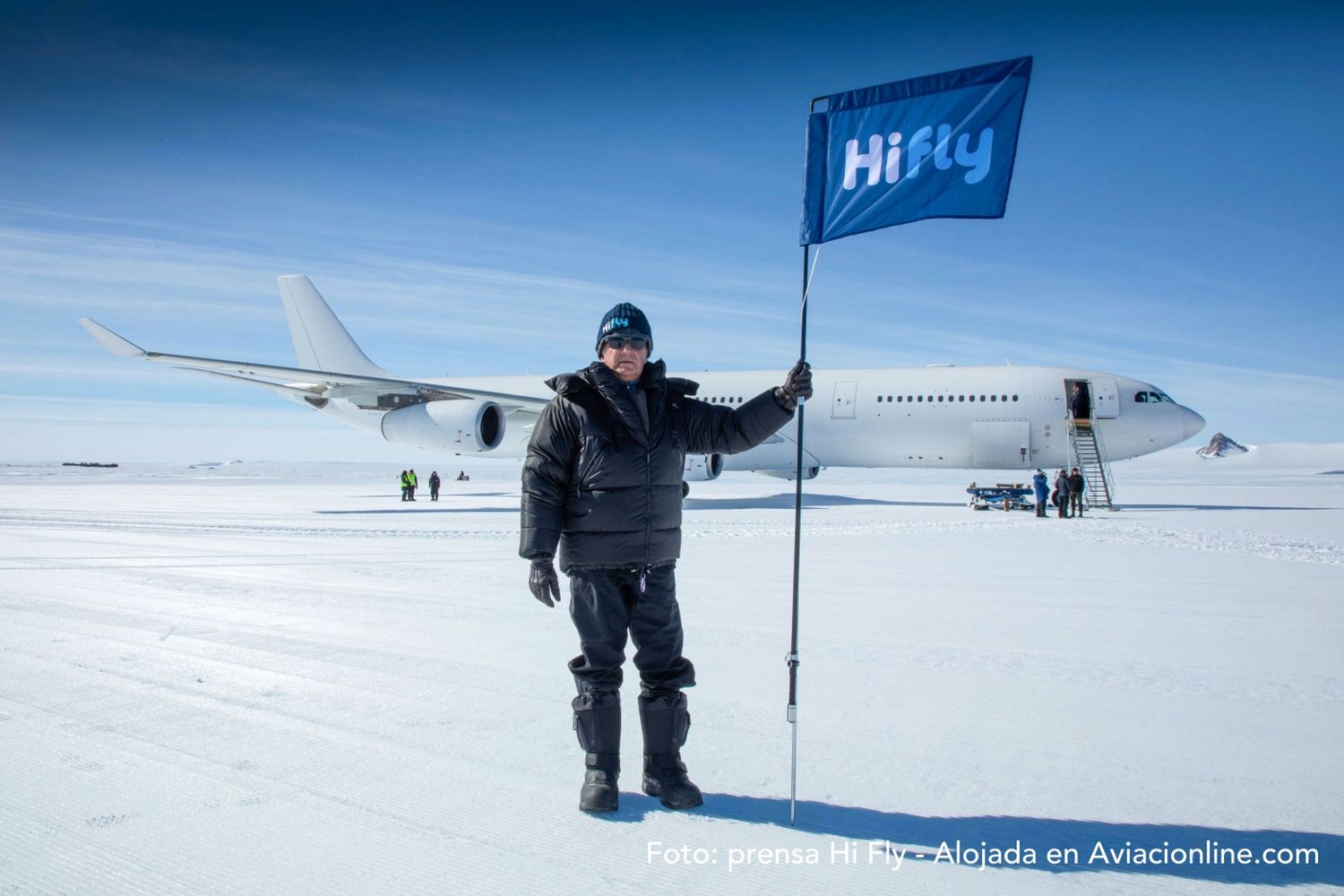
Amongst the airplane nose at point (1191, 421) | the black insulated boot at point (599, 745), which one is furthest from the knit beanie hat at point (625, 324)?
the airplane nose at point (1191, 421)

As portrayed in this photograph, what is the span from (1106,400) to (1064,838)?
65.4 ft

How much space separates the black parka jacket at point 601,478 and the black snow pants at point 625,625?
0.06 m

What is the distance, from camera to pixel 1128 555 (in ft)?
32.2

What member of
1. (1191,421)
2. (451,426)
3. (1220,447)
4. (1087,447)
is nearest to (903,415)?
→ (1087,447)

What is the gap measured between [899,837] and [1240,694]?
96.3 inches

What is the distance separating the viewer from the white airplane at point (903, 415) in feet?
66.1

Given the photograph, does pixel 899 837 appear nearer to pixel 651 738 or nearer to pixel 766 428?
pixel 651 738

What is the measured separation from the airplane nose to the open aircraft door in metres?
1.56

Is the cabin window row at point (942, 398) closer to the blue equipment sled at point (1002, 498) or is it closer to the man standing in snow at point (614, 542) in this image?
the blue equipment sled at point (1002, 498)

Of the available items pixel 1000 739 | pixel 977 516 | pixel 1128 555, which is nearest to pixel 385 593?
pixel 1000 739

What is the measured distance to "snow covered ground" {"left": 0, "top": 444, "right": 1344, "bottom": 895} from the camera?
2.45 metres

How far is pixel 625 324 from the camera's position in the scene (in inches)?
122

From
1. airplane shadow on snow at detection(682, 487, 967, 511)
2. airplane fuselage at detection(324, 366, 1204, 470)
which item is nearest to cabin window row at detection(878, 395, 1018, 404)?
airplane fuselage at detection(324, 366, 1204, 470)

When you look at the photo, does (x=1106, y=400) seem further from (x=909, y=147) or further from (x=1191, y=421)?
(x=909, y=147)
